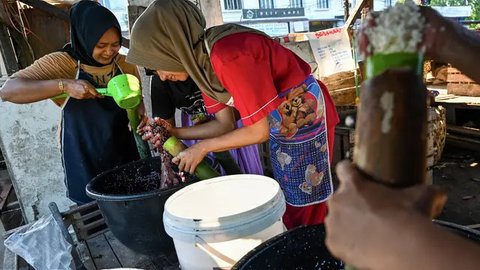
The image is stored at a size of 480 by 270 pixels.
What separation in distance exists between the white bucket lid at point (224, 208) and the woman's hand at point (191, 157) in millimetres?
226

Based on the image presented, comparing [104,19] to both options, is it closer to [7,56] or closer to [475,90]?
[7,56]

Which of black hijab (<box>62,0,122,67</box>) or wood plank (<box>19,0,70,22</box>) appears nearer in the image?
black hijab (<box>62,0,122,67</box>)

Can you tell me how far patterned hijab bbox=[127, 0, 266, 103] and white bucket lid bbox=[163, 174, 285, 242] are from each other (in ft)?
1.63

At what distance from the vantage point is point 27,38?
3836mm

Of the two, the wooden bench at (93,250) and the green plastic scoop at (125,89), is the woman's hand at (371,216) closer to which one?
the wooden bench at (93,250)

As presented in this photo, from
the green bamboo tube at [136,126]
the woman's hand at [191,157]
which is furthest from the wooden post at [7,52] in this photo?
the woman's hand at [191,157]

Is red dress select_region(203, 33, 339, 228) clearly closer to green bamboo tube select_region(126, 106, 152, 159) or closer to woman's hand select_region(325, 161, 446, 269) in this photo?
green bamboo tube select_region(126, 106, 152, 159)

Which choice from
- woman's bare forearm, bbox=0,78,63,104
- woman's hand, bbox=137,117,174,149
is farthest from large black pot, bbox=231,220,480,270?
woman's bare forearm, bbox=0,78,63,104

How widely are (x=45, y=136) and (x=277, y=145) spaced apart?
9.28 ft

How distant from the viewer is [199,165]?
1.71m

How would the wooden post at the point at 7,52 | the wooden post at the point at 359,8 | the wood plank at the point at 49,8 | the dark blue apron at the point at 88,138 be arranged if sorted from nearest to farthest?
the dark blue apron at the point at 88,138, the wood plank at the point at 49,8, the wooden post at the point at 7,52, the wooden post at the point at 359,8

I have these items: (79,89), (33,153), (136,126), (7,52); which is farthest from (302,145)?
(7,52)

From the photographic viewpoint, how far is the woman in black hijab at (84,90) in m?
2.13

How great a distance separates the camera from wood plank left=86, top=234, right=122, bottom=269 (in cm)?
174
